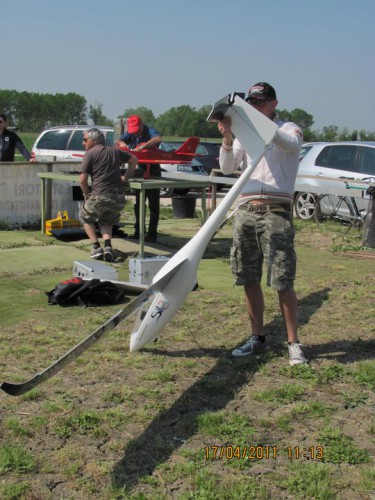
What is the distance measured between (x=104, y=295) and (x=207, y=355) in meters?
1.71

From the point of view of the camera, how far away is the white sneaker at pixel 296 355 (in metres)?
4.79

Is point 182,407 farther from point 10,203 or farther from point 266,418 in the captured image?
point 10,203

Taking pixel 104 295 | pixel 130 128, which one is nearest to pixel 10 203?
pixel 130 128

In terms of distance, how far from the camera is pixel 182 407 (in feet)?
13.5

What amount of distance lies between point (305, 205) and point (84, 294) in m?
7.61

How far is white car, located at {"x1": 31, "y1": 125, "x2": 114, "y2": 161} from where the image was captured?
16.7 metres

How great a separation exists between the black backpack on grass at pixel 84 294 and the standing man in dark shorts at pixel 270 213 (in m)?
1.93

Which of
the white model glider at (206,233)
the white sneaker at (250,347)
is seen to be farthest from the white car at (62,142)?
the white model glider at (206,233)

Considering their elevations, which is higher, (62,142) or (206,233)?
(62,142)

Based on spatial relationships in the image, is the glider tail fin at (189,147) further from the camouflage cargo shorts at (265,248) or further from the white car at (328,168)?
the camouflage cargo shorts at (265,248)

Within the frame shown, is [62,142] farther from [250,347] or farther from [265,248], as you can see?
[265,248]

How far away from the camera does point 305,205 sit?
13.2m

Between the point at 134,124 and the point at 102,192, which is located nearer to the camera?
the point at 102,192

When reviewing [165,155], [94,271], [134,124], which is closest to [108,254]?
[94,271]
